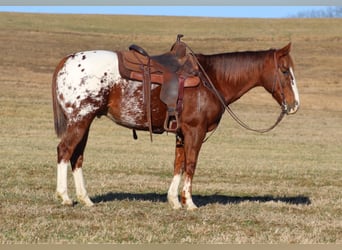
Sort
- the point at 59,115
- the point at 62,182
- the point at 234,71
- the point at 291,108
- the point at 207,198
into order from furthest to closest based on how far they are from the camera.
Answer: the point at 207,198 → the point at 234,71 → the point at 291,108 → the point at 59,115 → the point at 62,182

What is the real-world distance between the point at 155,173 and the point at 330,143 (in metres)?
11.5

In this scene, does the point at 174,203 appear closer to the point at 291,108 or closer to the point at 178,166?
the point at 178,166

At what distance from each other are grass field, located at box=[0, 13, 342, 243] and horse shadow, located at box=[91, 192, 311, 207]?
0.06ft

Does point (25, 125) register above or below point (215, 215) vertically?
below

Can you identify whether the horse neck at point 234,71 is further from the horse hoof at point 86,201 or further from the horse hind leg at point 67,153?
the horse hoof at point 86,201

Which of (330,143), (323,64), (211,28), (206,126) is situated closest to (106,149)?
(330,143)

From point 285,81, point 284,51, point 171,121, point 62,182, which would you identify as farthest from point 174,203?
point 284,51

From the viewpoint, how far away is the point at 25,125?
27.6m

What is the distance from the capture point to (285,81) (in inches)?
433

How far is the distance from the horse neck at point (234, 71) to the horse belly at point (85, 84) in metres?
1.47

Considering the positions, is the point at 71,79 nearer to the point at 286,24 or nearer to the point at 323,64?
the point at 323,64

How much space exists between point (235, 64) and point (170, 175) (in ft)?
16.8

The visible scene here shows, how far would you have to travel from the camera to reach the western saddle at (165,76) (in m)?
10.5

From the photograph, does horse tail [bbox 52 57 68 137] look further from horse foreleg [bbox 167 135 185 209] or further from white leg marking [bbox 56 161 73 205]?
horse foreleg [bbox 167 135 185 209]
